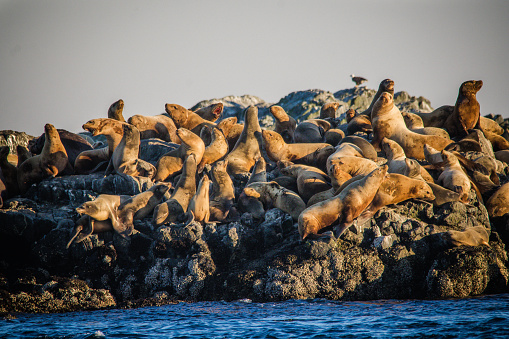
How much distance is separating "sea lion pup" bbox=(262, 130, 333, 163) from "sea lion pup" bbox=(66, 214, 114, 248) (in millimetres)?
4641

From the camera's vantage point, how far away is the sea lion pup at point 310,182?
9938mm

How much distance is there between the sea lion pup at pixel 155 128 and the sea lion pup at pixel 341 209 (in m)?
7.09

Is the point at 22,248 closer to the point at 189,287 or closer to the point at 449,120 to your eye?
the point at 189,287

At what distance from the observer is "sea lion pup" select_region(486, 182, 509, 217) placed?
9.47 metres

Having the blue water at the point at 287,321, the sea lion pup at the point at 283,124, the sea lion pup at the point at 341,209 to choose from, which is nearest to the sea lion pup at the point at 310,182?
the sea lion pup at the point at 341,209

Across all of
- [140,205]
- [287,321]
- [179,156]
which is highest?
[179,156]

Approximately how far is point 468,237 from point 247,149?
6242 millimetres

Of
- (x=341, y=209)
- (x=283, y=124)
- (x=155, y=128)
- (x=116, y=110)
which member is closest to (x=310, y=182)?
(x=341, y=209)

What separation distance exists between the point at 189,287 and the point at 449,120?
9.26 meters

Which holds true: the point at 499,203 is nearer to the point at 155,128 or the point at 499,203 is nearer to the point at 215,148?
the point at 215,148

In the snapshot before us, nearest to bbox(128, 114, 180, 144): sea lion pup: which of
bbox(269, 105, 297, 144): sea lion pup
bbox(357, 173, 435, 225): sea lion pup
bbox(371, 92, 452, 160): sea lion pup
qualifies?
bbox(269, 105, 297, 144): sea lion pup

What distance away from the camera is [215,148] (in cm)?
1268

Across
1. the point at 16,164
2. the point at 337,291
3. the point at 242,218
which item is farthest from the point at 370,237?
the point at 16,164

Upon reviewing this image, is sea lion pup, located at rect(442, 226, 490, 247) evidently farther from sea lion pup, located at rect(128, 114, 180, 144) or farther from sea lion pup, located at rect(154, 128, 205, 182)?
sea lion pup, located at rect(128, 114, 180, 144)
